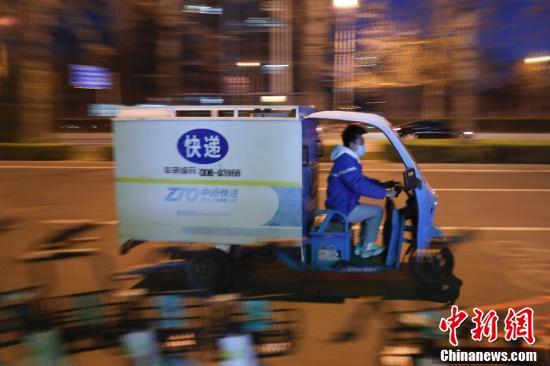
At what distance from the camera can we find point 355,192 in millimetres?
5082

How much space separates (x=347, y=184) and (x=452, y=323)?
167 cm

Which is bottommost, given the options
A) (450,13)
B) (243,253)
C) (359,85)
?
(243,253)

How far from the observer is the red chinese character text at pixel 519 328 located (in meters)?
3.85

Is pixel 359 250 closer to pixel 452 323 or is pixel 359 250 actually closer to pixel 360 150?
pixel 360 150

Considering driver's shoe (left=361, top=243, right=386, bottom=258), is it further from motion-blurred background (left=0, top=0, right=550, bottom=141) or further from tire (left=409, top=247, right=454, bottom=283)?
motion-blurred background (left=0, top=0, right=550, bottom=141)

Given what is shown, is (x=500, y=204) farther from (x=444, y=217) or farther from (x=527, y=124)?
(x=527, y=124)

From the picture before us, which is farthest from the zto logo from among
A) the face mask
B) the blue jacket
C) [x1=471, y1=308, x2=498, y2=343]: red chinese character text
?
[x1=471, y1=308, x2=498, y2=343]: red chinese character text

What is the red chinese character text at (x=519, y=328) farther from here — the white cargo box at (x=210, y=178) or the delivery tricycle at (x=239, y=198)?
the white cargo box at (x=210, y=178)

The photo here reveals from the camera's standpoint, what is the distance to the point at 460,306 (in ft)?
15.7

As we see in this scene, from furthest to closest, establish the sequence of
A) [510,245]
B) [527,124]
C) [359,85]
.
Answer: [527,124]
[359,85]
[510,245]

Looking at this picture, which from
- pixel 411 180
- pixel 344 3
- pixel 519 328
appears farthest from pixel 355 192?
pixel 344 3

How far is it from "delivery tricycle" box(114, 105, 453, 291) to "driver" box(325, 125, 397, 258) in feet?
0.38

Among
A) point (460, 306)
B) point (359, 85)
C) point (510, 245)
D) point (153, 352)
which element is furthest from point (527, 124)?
point (153, 352)

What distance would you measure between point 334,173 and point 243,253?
4.13 ft
